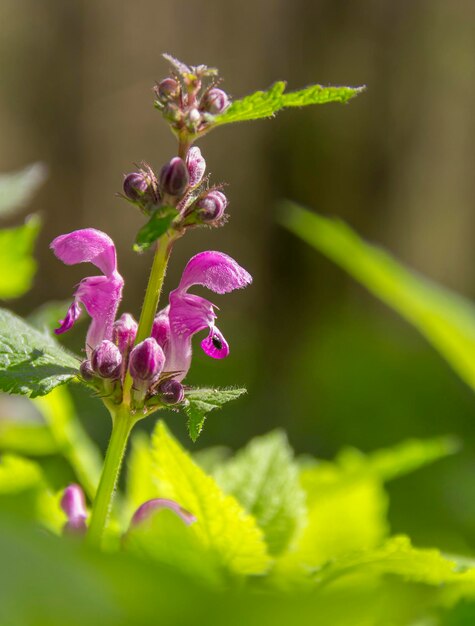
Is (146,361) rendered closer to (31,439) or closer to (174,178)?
(174,178)

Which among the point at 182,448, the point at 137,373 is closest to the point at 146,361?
the point at 137,373

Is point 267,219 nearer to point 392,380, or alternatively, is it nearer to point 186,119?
point 392,380

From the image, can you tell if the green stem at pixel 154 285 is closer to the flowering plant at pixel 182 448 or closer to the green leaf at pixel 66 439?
the flowering plant at pixel 182 448

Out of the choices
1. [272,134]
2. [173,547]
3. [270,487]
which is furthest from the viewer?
[272,134]

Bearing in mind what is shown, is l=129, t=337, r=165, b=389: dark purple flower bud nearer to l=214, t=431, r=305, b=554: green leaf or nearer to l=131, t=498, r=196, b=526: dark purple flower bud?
Result: l=131, t=498, r=196, b=526: dark purple flower bud

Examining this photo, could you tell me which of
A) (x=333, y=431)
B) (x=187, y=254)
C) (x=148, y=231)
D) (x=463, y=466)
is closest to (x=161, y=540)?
(x=148, y=231)

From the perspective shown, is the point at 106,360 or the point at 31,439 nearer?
the point at 106,360

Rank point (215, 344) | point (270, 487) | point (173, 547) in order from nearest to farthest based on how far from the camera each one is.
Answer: point (173, 547), point (215, 344), point (270, 487)
